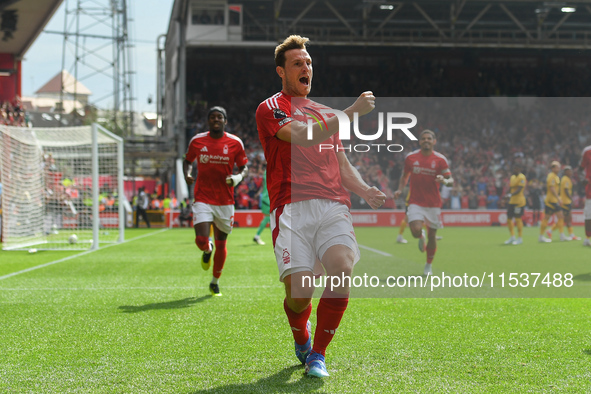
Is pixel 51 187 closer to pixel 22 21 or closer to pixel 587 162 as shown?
pixel 22 21

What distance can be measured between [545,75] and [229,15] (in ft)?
61.3

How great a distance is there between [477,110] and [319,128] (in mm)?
20075

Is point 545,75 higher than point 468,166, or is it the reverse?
point 545,75

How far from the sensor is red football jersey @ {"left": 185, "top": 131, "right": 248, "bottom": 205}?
751 centimetres

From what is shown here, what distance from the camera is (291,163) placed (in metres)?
3.84

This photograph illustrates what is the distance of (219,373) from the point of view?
154 inches

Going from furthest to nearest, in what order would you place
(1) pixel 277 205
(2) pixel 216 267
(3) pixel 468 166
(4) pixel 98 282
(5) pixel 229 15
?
1. (5) pixel 229 15
2. (3) pixel 468 166
3. (4) pixel 98 282
4. (2) pixel 216 267
5. (1) pixel 277 205

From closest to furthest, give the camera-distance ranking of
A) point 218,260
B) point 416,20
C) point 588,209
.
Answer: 1. point 218,260
2. point 588,209
3. point 416,20

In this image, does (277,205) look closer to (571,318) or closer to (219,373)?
(219,373)

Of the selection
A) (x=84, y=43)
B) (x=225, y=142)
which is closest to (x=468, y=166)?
(x=225, y=142)

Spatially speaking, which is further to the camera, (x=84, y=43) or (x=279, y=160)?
(x=84, y=43)

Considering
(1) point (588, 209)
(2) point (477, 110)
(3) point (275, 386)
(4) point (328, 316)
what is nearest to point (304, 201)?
(4) point (328, 316)

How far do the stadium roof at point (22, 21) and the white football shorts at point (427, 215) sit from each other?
64.1 ft

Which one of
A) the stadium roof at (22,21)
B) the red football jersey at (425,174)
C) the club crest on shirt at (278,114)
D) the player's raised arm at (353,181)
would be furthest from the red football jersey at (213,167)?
the stadium roof at (22,21)
